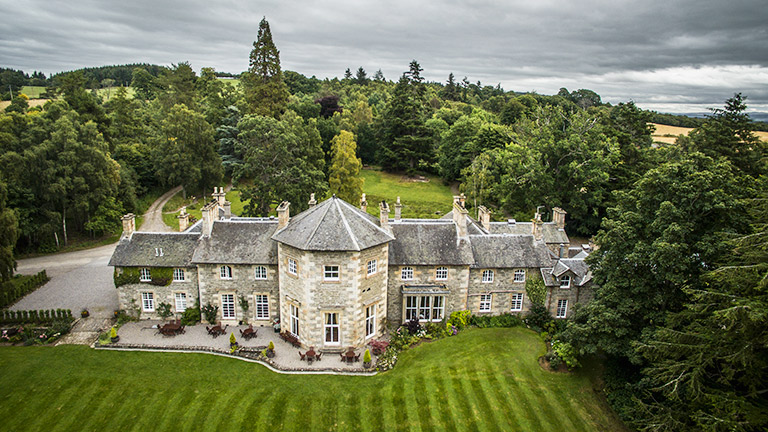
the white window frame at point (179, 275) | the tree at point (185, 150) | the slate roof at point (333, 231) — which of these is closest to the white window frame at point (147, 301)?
the white window frame at point (179, 275)

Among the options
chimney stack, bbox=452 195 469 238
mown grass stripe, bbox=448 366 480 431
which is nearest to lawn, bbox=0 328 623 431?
mown grass stripe, bbox=448 366 480 431

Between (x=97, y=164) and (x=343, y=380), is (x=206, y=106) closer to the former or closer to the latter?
(x=97, y=164)

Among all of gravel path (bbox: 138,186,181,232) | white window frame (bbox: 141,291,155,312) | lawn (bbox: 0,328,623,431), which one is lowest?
lawn (bbox: 0,328,623,431)

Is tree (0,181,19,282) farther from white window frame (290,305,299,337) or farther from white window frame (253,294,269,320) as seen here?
white window frame (290,305,299,337)

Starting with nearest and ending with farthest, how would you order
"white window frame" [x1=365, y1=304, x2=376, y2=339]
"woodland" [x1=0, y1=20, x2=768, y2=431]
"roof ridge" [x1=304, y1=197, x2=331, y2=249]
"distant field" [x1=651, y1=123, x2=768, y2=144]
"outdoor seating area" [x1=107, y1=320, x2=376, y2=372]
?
"woodland" [x1=0, y1=20, x2=768, y2=431] → "roof ridge" [x1=304, y1=197, x2=331, y2=249] → "outdoor seating area" [x1=107, y1=320, x2=376, y2=372] → "white window frame" [x1=365, y1=304, x2=376, y2=339] → "distant field" [x1=651, y1=123, x2=768, y2=144]

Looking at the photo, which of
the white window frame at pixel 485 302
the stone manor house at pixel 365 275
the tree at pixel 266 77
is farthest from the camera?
the tree at pixel 266 77

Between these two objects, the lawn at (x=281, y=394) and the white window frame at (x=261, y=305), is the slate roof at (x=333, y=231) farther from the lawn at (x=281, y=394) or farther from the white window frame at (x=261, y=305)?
the lawn at (x=281, y=394)
